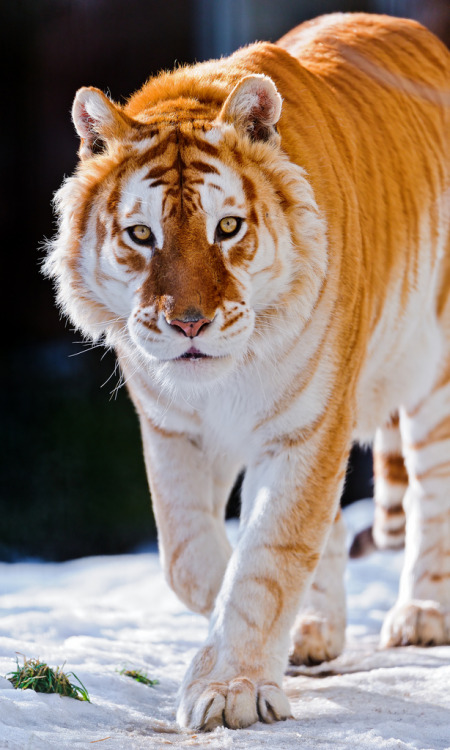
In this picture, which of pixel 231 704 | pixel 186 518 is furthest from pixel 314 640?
pixel 231 704

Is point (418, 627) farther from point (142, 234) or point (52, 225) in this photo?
point (52, 225)

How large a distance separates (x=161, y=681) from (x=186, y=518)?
409 millimetres

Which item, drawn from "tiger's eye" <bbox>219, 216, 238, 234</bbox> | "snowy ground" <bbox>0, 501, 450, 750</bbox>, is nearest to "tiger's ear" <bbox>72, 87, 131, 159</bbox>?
"tiger's eye" <bbox>219, 216, 238, 234</bbox>

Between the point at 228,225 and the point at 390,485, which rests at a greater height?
the point at 228,225

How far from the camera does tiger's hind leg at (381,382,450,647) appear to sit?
101 inches

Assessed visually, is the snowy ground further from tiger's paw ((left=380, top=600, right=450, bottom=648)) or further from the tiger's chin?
the tiger's chin

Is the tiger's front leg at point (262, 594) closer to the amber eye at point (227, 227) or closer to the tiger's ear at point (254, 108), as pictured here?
the amber eye at point (227, 227)

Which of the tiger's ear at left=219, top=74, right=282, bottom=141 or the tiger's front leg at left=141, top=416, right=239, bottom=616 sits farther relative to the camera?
the tiger's front leg at left=141, top=416, right=239, bottom=616

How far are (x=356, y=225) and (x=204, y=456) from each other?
0.60 meters

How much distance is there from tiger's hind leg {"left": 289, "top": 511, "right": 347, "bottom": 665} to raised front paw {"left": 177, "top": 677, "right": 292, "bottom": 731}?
0.68m

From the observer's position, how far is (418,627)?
2.51 meters

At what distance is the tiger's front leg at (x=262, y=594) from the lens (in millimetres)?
1740

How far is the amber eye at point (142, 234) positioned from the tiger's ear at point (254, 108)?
28cm

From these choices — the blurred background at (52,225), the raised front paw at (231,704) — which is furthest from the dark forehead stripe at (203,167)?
the blurred background at (52,225)
